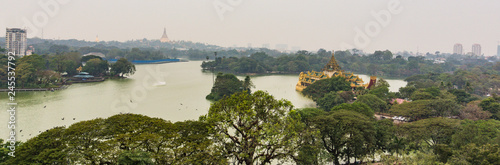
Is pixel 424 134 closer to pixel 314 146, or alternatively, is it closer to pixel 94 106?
pixel 314 146

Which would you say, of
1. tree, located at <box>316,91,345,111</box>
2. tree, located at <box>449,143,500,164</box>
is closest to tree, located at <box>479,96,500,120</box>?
tree, located at <box>316,91,345,111</box>

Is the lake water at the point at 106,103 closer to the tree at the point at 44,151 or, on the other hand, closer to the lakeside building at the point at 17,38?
the tree at the point at 44,151

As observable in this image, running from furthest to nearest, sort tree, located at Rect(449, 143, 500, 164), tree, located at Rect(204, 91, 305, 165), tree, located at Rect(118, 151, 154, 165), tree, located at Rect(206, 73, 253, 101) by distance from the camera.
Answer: tree, located at Rect(206, 73, 253, 101) → tree, located at Rect(204, 91, 305, 165) → tree, located at Rect(449, 143, 500, 164) → tree, located at Rect(118, 151, 154, 165)

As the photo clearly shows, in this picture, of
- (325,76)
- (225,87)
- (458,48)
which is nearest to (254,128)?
(225,87)

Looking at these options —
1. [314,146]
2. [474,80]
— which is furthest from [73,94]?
[474,80]

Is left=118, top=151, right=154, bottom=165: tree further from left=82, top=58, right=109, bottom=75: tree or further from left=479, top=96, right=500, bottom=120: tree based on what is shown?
left=82, top=58, right=109, bottom=75: tree

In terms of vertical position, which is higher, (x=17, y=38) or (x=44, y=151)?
(x=17, y=38)

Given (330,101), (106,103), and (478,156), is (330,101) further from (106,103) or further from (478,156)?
(106,103)

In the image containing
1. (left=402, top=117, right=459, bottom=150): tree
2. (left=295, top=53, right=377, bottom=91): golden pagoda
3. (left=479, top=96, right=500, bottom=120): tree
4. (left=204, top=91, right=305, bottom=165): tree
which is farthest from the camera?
(left=295, top=53, right=377, bottom=91): golden pagoda
